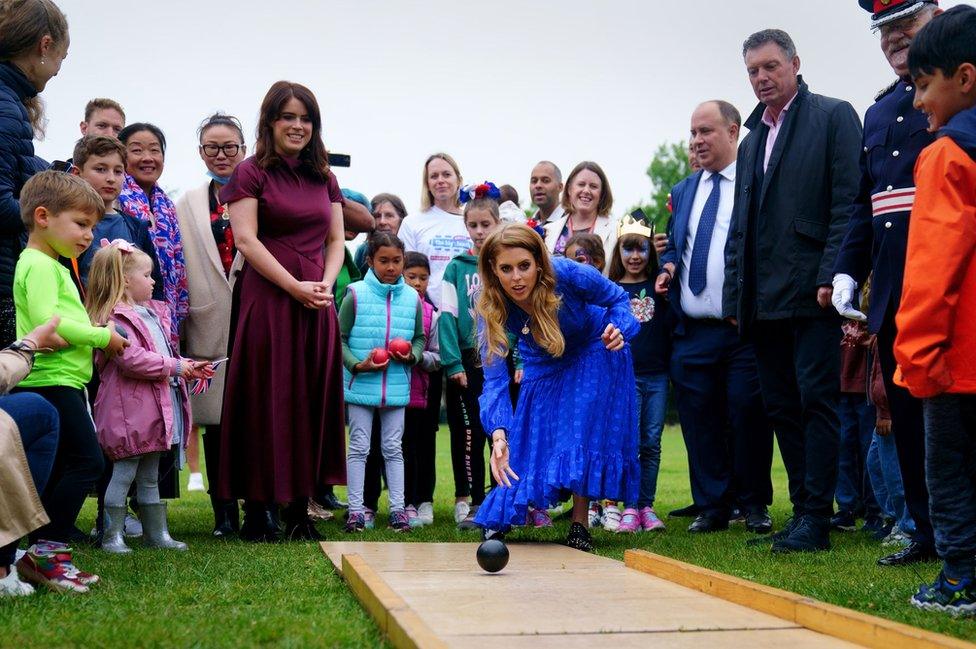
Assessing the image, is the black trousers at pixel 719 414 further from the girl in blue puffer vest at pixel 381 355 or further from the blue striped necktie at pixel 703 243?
the girl in blue puffer vest at pixel 381 355

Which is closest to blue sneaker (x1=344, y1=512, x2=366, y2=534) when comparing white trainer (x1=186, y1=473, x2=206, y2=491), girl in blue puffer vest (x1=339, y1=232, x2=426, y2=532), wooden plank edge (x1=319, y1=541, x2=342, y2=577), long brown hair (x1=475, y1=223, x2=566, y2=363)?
girl in blue puffer vest (x1=339, y1=232, x2=426, y2=532)

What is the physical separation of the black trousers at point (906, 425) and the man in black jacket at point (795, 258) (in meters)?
0.69

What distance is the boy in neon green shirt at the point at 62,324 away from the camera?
4.77m

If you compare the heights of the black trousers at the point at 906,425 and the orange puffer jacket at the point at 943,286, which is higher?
the orange puffer jacket at the point at 943,286

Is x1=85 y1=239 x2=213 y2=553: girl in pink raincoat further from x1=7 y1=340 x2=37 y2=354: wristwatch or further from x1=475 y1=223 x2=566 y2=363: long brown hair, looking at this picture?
x1=475 y1=223 x2=566 y2=363: long brown hair

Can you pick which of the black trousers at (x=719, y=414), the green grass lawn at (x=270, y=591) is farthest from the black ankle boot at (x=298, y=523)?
the black trousers at (x=719, y=414)

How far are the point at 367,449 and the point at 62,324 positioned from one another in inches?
121

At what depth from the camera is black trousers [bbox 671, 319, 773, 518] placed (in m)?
7.21

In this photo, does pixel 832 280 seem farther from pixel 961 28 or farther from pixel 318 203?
pixel 318 203

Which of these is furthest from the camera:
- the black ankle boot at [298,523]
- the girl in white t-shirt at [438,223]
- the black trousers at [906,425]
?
the girl in white t-shirt at [438,223]

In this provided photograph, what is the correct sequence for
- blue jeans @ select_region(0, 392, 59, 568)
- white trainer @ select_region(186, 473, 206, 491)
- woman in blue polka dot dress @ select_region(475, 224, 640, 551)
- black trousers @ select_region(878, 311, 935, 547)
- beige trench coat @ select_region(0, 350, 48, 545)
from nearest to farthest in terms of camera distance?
beige trench coat @ select_region(0, 350, 48, 545), blue jeans @ select_region(0, 392, 59, 568), black trousers @ select_region(878, 311, 935, 547), woman in blue polka dot dress @ select_region(475, 224, 640, 551), white trainer @ select_region(186, 473, 206, 491)

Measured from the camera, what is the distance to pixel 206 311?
7.14 metres

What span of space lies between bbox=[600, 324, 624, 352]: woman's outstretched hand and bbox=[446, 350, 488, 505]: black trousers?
2.16m

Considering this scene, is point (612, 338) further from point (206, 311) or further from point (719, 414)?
point (206, 311)
